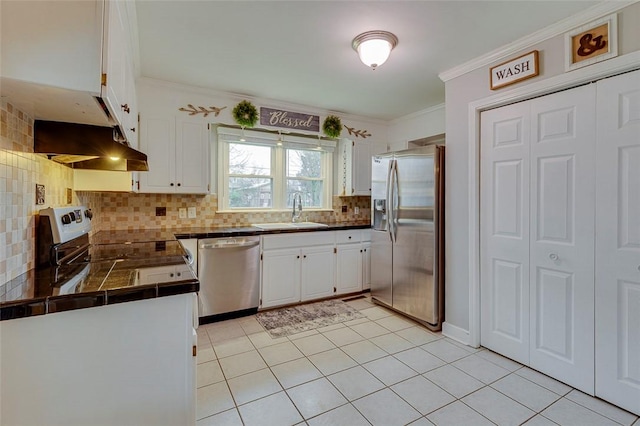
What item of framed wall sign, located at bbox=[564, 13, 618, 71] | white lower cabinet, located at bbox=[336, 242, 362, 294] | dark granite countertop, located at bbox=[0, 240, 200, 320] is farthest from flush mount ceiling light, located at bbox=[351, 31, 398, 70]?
white lower cabinet, located at bbox=[336, 242, 362, 294]

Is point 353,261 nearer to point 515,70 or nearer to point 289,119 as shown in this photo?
point 289,119

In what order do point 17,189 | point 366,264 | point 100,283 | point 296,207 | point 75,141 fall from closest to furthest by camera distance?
point 100,283, point 17,189, point 75,141, point 366,264, point 296,207

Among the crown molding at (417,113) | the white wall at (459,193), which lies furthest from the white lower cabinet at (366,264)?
the crown molding at (417,113)

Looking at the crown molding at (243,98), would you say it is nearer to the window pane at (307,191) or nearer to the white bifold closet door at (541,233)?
the window pane at (307,191)

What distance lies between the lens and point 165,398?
1.21m

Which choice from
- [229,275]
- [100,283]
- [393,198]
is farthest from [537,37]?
[229,275]

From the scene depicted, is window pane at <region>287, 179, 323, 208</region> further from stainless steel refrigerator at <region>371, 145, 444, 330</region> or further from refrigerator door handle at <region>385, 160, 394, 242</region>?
refrigerator door handle at <region>385, 160, 394, 242</region>

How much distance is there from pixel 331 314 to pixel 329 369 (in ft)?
3.42

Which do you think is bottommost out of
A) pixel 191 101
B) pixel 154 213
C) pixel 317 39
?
pixel 154 213

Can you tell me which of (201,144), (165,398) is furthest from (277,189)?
(165,398)

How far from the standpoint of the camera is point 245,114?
11.0ft

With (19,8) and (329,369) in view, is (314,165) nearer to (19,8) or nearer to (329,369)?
(329,369)

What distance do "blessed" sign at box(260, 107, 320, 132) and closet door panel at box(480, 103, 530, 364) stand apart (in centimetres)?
201

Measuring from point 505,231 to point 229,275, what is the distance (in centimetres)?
252
